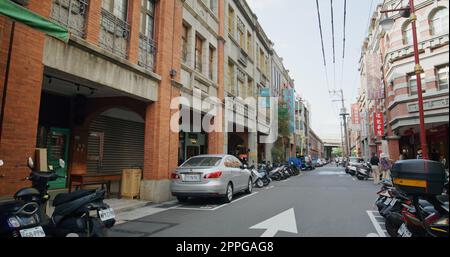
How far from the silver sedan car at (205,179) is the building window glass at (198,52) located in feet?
20.5

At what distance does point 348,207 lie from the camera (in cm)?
845

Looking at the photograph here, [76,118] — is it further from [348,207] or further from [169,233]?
[348,207]

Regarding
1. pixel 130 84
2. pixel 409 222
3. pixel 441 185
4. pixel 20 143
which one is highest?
pixel 130 84

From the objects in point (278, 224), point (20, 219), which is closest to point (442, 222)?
point (278, 224)

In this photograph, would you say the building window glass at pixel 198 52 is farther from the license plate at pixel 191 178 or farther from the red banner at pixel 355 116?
the red banner at pixel 355 116

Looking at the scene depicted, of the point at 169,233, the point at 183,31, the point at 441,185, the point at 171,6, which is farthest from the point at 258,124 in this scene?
the point at 441,185

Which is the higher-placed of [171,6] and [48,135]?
[171,6]

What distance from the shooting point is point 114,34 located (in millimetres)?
9258

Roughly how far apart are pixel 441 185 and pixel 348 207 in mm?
5159

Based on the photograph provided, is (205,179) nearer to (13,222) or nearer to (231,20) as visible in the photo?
(13,222)

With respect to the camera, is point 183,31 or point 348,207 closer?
point 348,207

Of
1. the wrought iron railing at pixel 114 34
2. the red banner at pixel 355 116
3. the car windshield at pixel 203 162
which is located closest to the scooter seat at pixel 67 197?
the car windshield at pixel 203 162

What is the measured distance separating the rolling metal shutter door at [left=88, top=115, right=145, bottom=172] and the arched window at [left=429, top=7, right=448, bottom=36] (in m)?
19.1

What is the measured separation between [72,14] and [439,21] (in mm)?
20898
